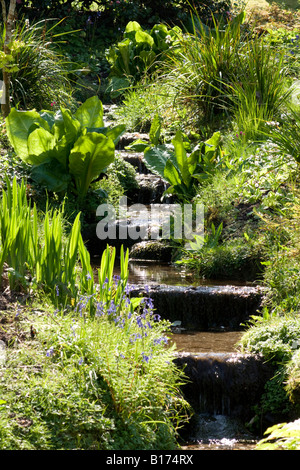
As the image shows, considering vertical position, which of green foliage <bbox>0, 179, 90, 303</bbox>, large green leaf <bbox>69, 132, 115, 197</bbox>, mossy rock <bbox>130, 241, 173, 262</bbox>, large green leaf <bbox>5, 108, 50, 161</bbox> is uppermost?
large green leaf <bbox>5, 108, 50, 161</bbox>

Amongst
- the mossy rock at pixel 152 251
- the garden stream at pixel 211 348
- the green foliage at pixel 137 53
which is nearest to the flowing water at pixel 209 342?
the garden stream at pixel 211 348

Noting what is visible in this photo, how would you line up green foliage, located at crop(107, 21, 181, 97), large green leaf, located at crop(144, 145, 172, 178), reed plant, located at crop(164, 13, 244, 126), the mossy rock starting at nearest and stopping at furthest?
the mossy rock, large green leaf, located at crop(144, 145, 172, 178), reed plant, located at crop(164, 13, 244, 126), green foliage, located at crop(107, 21, 181, 97)

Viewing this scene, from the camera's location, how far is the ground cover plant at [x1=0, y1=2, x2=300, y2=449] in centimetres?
348

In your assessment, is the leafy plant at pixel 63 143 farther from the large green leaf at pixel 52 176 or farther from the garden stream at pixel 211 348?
the garden stream at pixel 211 348

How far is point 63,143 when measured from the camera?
7816mm

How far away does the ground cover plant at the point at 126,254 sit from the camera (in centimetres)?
348

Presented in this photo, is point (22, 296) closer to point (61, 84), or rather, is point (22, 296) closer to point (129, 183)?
point (129, 183)

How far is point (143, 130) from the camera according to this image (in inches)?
448

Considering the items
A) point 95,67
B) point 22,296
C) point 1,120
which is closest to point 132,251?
point 1,120

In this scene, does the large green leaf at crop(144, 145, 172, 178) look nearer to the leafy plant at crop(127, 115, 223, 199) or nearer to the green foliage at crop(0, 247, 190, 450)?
the leafy plant at crop(127, 115, 223, 199)

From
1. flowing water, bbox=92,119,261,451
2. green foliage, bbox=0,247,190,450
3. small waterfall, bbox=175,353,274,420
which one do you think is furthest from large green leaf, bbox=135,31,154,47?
green foliage, bbox=0,247,190,450

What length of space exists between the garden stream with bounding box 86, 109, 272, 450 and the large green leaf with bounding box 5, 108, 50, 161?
176 centimetres

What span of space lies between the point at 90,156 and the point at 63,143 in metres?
0.38

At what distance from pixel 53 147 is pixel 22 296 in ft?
12.1
